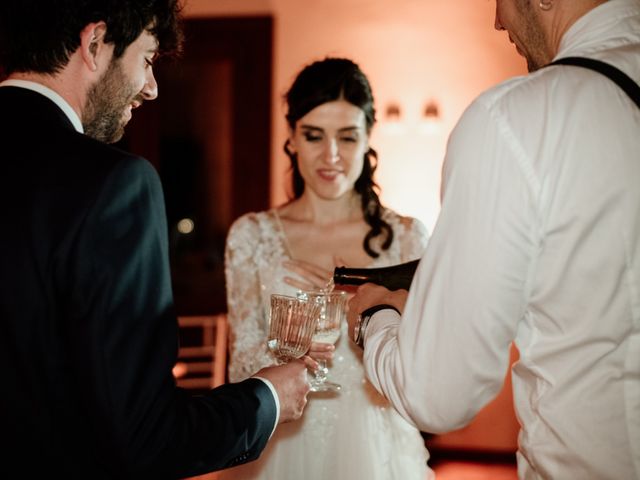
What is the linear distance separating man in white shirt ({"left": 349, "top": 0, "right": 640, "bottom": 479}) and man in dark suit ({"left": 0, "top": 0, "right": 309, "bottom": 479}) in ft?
1.47

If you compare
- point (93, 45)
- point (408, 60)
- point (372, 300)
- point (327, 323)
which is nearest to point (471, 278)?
point (372, 300)

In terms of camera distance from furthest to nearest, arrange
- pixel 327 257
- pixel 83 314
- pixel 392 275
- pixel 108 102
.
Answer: pixel 327 257 < pixel 392 275 < pixel 108 102 < pixel 83 314

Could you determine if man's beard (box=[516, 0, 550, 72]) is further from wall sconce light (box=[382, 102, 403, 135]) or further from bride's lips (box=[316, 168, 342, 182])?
wall sconce light (box=[382, 102, 403, 135])

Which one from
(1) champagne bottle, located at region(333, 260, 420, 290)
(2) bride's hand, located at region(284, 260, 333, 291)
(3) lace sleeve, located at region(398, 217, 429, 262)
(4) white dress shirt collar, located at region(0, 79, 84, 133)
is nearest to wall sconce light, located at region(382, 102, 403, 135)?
(3) lace sleeve, located at region(398, 217, 429, 262)

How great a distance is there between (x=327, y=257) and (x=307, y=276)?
141mm

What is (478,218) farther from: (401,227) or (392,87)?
(392,87)

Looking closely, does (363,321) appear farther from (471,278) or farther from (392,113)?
(392,113)

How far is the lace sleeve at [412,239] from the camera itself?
238 cm

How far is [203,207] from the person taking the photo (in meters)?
5.83

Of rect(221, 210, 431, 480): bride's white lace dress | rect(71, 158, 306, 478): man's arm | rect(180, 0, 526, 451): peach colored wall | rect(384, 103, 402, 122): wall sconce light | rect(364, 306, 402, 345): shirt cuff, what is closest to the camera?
rect(71, 158, 306, 478): man's arm

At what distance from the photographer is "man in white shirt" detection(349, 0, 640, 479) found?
3.51 feet

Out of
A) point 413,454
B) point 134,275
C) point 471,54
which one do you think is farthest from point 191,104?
point 134,275

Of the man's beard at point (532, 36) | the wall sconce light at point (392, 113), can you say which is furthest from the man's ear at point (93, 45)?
the wall sconce light at point (392, 113)

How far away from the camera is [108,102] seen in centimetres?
128
